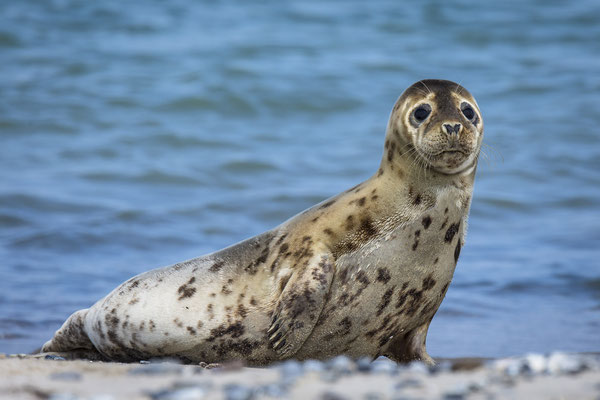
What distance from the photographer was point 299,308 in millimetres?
4352

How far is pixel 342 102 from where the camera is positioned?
1398cm

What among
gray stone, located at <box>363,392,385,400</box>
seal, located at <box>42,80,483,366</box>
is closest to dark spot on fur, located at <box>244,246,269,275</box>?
seal, located at <box>42,80,483,366</box>

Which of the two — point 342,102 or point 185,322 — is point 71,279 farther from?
point 342,102

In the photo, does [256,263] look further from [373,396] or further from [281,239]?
[373,396]

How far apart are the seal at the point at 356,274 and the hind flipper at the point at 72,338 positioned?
1.30 ft

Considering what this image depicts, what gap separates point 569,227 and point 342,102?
19.0ft

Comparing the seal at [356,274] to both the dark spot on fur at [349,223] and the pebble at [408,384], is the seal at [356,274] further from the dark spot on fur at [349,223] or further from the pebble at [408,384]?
the pebble at [408,384]

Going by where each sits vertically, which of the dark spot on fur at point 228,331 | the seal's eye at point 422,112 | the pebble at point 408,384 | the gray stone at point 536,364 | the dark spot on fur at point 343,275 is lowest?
the dark spot on fur at point 228,331

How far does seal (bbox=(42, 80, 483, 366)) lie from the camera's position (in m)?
4.43

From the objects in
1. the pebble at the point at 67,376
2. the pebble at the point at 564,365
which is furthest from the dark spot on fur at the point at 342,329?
the pebble at the point at 67,376

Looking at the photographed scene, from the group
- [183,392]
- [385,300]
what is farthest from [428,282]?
[183,392]

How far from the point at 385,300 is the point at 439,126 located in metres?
0.87

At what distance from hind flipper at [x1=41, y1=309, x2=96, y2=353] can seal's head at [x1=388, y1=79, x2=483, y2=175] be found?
6.57 feet

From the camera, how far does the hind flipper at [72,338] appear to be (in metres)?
5.15
